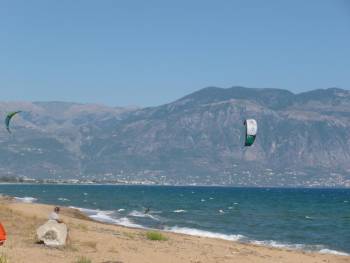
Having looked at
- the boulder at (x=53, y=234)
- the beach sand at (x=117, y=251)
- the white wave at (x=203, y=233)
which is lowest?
the white wave at (x=203, y=233)

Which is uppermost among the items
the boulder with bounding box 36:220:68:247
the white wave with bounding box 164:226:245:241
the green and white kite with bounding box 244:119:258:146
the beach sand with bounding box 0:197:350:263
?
the green and white kite with bounding box 244:119:258:146

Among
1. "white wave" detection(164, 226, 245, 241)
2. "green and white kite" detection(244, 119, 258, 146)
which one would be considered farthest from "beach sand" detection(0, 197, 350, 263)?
"white wave" detection(164, 226, 245, 241)

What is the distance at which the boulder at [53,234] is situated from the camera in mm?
23344

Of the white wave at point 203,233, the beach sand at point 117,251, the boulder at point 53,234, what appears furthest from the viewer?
the white wave at point 203,233

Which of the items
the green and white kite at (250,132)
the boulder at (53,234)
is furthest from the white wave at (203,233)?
the boulder at (53,234)

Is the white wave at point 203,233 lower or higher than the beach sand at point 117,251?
lower

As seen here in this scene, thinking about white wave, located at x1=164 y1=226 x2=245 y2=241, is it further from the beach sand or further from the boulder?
the boulder

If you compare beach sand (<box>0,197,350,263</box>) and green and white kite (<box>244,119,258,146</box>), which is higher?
green and white kite (<box>244,119,258,146</box>)

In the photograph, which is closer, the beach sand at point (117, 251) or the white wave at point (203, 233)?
the beach sand at point (117, 251)

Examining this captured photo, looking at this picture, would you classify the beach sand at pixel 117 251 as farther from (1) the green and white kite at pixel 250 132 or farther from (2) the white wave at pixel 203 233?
(2) the white wave at pixel 203 233

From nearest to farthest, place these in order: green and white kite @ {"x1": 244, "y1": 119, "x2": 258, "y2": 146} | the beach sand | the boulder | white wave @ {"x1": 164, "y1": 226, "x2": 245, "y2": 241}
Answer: the beach sand, the boulder, green and white kite @ {"x1": 244, "y1": 119, "x2": 258, "y2": 146}, white wave @ {"x1": 164, "y1": 226, "x2": 245, "y2": 241}

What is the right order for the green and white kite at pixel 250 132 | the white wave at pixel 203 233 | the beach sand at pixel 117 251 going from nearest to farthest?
the beach sand at pixel 117 251 < the green and white kite at pixel 250 132 < the white wave at pixel 203 233

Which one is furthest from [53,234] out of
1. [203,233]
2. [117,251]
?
[203,233]

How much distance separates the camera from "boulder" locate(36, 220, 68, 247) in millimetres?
23344
